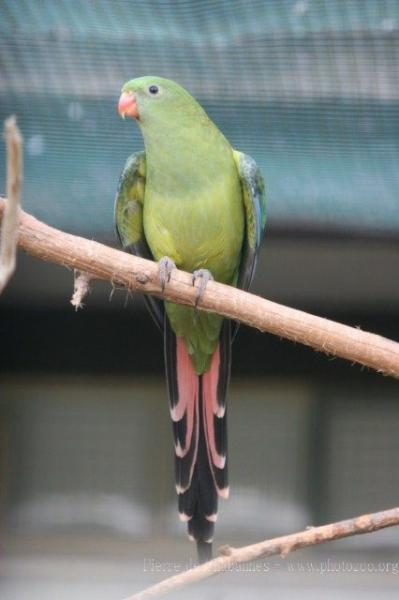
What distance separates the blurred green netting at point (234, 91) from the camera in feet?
6.98

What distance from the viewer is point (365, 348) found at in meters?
1.61

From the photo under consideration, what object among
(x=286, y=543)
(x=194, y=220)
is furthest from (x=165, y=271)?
(x=286, y=543)

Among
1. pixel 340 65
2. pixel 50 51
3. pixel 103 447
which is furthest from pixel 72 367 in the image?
pixel 340 65

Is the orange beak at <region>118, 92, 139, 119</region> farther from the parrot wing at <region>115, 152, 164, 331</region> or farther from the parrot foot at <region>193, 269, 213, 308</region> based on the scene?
the parrot foot at <region>193, 269, 213, 308</region>

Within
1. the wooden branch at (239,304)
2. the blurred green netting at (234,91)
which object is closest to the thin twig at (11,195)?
the wooden branch at (239,304)

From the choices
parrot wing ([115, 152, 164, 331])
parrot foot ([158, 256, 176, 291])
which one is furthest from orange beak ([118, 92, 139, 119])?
parrot foot ([158, 256, 176, 291])

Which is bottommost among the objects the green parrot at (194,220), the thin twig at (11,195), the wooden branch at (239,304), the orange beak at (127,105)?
the thin twig at (11,195)

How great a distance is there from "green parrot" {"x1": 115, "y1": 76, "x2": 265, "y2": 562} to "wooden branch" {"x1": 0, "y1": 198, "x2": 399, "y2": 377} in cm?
35

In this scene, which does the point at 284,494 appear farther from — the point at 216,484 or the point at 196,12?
the point at 196,12

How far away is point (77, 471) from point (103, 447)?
10 centimetres

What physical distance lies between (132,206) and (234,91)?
0.36m

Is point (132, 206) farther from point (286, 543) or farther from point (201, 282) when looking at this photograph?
point (286, 543)

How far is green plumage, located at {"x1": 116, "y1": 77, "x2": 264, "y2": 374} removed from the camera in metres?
2.02

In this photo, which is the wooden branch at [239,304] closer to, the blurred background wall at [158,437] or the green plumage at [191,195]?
the green plumage at [191,195]
